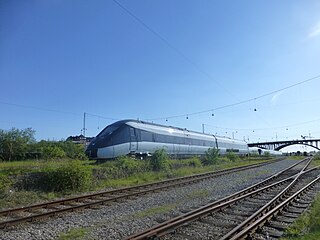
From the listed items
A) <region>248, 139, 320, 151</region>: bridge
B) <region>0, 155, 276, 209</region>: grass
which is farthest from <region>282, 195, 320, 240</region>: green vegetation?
<region>248, 139, 320, 151</region>: bridge

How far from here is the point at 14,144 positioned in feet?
118

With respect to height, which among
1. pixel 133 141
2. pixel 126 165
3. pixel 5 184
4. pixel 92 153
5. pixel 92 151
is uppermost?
pixel 133 141

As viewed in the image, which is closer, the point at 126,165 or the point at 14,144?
the point at 126,165

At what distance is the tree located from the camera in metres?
35.0

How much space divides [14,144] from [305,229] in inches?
1366

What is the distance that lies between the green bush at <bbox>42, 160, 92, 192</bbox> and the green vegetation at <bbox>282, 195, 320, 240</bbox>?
10.9 m

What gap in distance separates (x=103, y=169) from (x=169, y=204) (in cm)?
855

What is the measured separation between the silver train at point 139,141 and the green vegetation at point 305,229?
16993 mm

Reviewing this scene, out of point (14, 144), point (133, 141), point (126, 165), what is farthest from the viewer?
point (14, 144)

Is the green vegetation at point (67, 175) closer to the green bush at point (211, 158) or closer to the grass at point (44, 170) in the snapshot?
the grass at point (44, 170)

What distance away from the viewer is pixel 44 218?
988cm

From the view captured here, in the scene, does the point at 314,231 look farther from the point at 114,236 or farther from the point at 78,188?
the point at 78,188

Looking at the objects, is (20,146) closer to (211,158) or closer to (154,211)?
(211,158)

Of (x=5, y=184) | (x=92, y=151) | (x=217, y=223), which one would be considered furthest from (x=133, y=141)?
(x=217, y=223)
